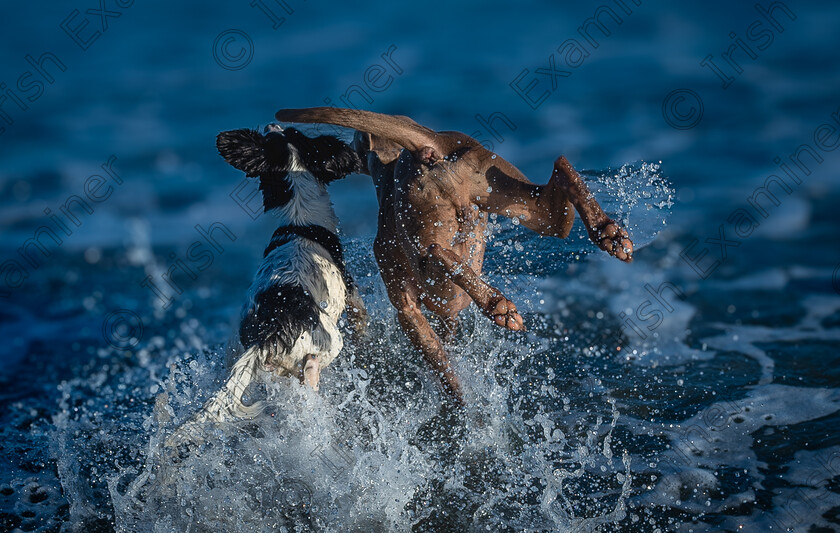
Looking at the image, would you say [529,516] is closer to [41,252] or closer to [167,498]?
[167,498]

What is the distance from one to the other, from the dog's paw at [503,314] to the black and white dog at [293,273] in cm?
119

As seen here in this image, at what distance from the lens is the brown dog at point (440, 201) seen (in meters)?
3.46

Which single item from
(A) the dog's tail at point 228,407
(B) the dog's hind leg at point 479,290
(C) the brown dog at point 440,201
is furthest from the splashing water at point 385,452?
(B) the dog's hind leg at point 479,290

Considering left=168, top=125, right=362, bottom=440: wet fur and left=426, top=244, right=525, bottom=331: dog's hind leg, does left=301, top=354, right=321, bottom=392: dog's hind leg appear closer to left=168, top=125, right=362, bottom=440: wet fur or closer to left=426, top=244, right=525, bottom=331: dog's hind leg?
left=168, top=125, right=362, bottom=440: wet fur

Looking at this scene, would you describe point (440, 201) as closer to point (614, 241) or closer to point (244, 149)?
point (614, 241)

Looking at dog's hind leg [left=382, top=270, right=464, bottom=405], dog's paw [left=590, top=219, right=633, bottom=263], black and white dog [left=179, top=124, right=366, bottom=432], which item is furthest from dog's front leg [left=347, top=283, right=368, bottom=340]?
dog's paw [left=590, top=219, right=633, bottom=263]

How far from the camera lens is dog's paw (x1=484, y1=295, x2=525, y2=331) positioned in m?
3.06

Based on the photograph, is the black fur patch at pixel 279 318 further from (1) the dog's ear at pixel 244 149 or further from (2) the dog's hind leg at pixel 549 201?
(2) the dog's hind leg at pixel 549 201

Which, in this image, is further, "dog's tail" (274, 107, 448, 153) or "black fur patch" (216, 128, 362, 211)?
"black fur patch" (216, 128, 362, 211)

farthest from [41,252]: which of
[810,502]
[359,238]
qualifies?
[810,502]

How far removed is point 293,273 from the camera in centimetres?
402

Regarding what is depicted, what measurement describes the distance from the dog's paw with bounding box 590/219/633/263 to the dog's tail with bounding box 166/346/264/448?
1782 millimetres

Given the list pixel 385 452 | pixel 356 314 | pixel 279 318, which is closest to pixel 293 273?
pixel 279 318

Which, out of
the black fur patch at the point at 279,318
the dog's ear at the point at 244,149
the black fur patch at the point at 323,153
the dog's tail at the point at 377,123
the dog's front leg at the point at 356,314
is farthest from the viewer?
the dog's front leg at the point at 356,314
